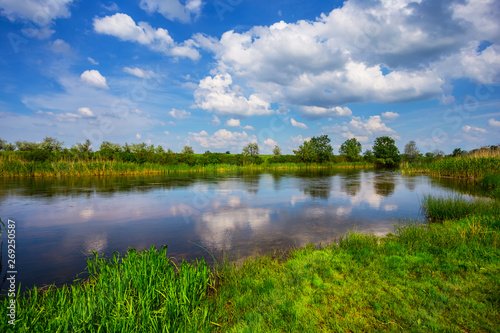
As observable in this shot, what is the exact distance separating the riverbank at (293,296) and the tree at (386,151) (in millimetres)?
82014

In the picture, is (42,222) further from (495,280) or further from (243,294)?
(495,280)

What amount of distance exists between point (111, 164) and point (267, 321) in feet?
109

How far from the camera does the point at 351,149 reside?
8169 cm

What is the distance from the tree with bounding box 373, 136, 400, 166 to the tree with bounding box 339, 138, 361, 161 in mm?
6239

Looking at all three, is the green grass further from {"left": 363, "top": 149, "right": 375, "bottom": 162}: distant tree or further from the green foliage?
{"left": 363, "top": 149, "right": 375, "bottom": 162}: distant tree

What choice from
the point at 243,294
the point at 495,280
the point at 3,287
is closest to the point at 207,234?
the point at 243,294

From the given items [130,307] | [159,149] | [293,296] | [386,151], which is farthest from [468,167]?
[386,151]

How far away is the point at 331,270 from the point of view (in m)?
4.79

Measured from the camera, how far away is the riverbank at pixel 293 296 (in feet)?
10.3

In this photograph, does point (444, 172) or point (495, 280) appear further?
point (444, 172)

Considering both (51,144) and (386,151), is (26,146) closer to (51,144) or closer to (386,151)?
(51,144)

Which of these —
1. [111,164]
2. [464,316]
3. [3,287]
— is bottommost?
[3,287]

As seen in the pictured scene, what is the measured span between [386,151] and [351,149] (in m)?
11.2

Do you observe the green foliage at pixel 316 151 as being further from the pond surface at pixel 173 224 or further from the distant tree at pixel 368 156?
the pond surface at pixel 173 224
